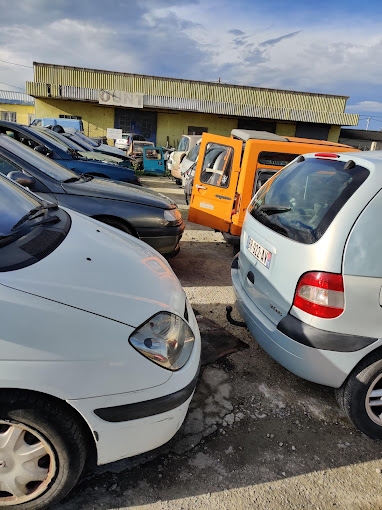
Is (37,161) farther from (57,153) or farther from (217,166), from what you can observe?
(217,166)

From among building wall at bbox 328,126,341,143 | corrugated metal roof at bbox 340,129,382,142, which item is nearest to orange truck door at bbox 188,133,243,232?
building wall at bbox 328,126,341,143

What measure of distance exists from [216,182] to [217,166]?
0.25 metres

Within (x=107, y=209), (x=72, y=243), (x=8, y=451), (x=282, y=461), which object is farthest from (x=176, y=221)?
(x=8, y=451)

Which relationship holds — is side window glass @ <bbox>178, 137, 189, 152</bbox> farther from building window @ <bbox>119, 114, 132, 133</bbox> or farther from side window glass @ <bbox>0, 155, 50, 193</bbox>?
building window @ <bbox>119, 114, 132, 133</bbox>

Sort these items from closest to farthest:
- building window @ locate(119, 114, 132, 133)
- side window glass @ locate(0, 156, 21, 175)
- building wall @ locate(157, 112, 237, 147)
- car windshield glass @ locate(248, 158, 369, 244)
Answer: car windshield glass @ locate(248, 158, 369, 244), side window glass @ locate(0, 156, 21, 175), building window @ locate(119, 114, 132, 133), building wall @ locate(157, 112, 237, 147)

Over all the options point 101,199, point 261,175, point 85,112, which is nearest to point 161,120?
point 85,112

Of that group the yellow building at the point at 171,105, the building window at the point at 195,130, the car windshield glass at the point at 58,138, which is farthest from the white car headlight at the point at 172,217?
the building window at the point at 195,130

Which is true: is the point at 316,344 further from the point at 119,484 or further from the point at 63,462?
the point at 63,462

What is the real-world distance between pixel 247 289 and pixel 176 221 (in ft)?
6.04

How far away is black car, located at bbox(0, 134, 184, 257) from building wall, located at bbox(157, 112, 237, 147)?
2431cm

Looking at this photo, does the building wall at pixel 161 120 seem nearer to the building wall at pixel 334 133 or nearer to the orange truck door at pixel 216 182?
the building wall at pixel 334 133

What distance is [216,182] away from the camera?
540 centimetres

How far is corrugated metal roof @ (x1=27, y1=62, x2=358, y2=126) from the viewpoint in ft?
81.3

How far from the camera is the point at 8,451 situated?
4.88 feet
